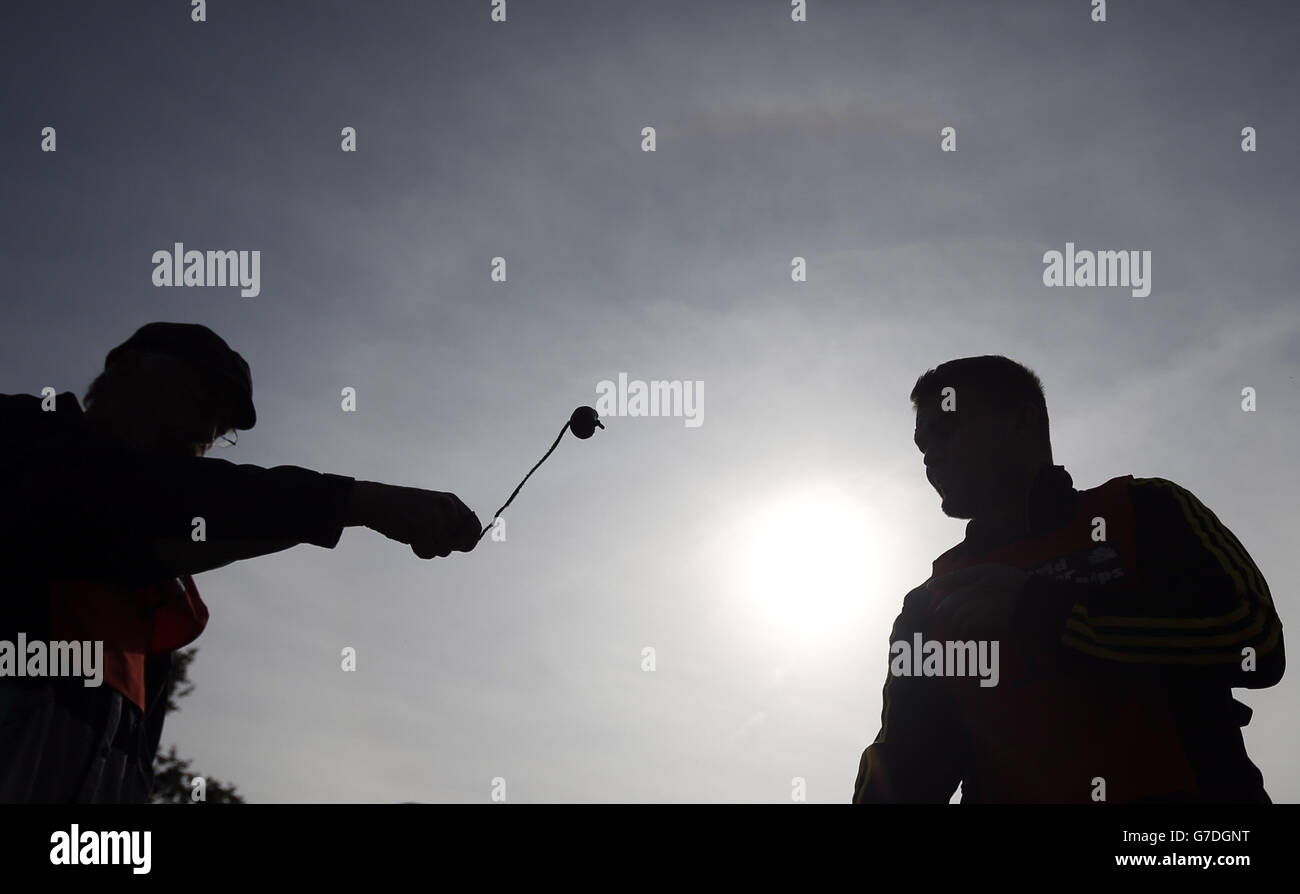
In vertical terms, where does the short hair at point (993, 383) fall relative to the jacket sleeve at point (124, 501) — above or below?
above

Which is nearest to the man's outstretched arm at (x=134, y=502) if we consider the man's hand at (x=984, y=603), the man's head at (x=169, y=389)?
the man's head at (x=169, y=389)

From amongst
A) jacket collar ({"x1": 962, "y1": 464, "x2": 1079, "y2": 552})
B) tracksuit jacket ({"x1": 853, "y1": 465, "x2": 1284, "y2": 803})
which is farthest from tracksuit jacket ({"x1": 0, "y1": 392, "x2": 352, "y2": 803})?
jacket collar ({"x1": 962, "y1": 464, "x2": 1079, "y2": 552})

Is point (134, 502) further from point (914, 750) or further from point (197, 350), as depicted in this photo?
point (914, 750)

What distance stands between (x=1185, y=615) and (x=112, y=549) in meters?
3.64

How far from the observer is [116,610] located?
309cm

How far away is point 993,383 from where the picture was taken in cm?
450

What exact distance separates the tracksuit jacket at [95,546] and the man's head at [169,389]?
1.18 feet

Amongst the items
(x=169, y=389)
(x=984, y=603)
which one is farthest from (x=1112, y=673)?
(x=169, y=389)

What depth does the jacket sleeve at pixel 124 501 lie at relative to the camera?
2863 mm

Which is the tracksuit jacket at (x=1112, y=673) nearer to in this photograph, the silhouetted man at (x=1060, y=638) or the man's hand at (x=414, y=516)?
the silhouetted man at (x=1060, y=638)

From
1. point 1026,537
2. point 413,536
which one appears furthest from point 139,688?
point 1026,537
